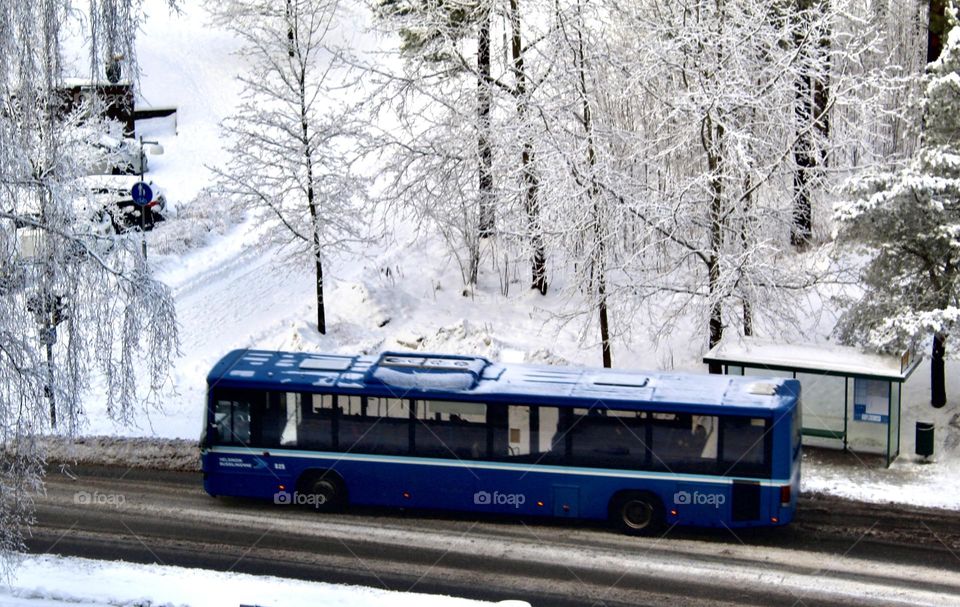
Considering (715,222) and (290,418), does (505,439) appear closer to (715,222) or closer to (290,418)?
(290,418)

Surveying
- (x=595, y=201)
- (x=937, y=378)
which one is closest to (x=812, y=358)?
(x=937, y=378)

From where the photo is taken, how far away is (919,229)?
2131 cm

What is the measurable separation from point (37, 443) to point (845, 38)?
85.8 feet

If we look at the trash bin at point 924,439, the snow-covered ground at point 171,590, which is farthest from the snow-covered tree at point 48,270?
the trash bin at point 924,439

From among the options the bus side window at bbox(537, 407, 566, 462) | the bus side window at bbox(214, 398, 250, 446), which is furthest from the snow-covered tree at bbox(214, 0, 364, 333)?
the bus side window at bbox(537, 407, 566, 462)

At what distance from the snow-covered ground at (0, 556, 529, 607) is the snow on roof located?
8.52 metres

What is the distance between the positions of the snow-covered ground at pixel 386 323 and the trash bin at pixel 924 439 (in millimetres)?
237

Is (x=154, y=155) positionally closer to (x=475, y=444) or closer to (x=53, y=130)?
(x=475, y=444)

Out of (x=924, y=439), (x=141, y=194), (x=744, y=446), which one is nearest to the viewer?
(x=744, y=446)

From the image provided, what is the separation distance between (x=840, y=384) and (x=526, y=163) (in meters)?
7.87

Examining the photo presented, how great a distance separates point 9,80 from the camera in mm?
11953

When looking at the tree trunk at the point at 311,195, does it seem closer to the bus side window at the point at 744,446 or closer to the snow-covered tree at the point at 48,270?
the bus side window at the point at 744,446

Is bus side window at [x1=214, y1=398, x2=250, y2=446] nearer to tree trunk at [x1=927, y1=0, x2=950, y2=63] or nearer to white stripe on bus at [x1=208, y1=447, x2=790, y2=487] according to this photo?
white stripe on bus at [x1=208, y1=447, x2=790, y2=487]

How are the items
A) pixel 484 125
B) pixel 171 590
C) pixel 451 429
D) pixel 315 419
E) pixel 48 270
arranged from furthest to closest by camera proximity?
pixel 484 125 < pixel 315 419 < pixel 451 429 < pixel 171 590 < pixel 48 270
